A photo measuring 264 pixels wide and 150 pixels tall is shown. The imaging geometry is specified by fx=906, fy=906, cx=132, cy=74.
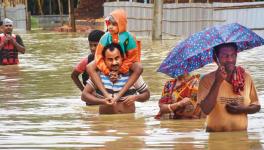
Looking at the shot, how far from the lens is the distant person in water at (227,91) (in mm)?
7609

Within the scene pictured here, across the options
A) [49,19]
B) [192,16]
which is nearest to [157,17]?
[192,16]

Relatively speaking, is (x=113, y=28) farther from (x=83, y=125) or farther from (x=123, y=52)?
(x=83, y=125)

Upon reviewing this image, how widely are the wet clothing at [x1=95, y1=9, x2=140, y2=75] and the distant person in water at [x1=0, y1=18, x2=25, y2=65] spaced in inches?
341

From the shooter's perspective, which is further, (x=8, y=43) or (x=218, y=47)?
(x=8, y=43)

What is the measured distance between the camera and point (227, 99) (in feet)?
25.7

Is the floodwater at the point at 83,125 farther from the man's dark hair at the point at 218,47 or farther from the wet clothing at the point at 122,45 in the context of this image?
the man's dark hair at the point at 218,47

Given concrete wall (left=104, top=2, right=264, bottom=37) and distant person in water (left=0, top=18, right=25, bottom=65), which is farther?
concrete wall (left=104, top=2, right=264, bottom=37)

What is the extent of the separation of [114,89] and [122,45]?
50 centimetres

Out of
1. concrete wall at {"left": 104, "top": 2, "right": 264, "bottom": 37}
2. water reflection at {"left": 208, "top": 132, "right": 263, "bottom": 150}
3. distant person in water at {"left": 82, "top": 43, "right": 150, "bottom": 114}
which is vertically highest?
distant person in water at {"left": 82, "top": 43, "right": 150, "bottom": 114}

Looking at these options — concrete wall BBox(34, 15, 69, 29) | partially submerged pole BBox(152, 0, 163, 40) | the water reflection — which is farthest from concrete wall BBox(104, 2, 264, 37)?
the water reflection

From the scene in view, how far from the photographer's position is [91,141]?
8172 mm

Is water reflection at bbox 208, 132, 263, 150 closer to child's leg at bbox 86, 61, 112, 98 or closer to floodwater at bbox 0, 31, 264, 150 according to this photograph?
floodwater at bbox 0, 31, 264, 150

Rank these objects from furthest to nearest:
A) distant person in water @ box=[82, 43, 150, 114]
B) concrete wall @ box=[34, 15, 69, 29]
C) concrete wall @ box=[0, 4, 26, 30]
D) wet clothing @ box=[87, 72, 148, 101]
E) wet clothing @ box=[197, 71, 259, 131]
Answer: concrete wall @ box=[34, 15, 69, 29] → concrete wall @ box=[0, 4, 26, 30] → wet clothing @ box=[87, 72, 148, 101] → distant person in water @ box=[82, 43, 150, 114] → wet clothing @ box=[197, 71, 259, 131]

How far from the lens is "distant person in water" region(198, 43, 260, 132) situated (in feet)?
25.0
